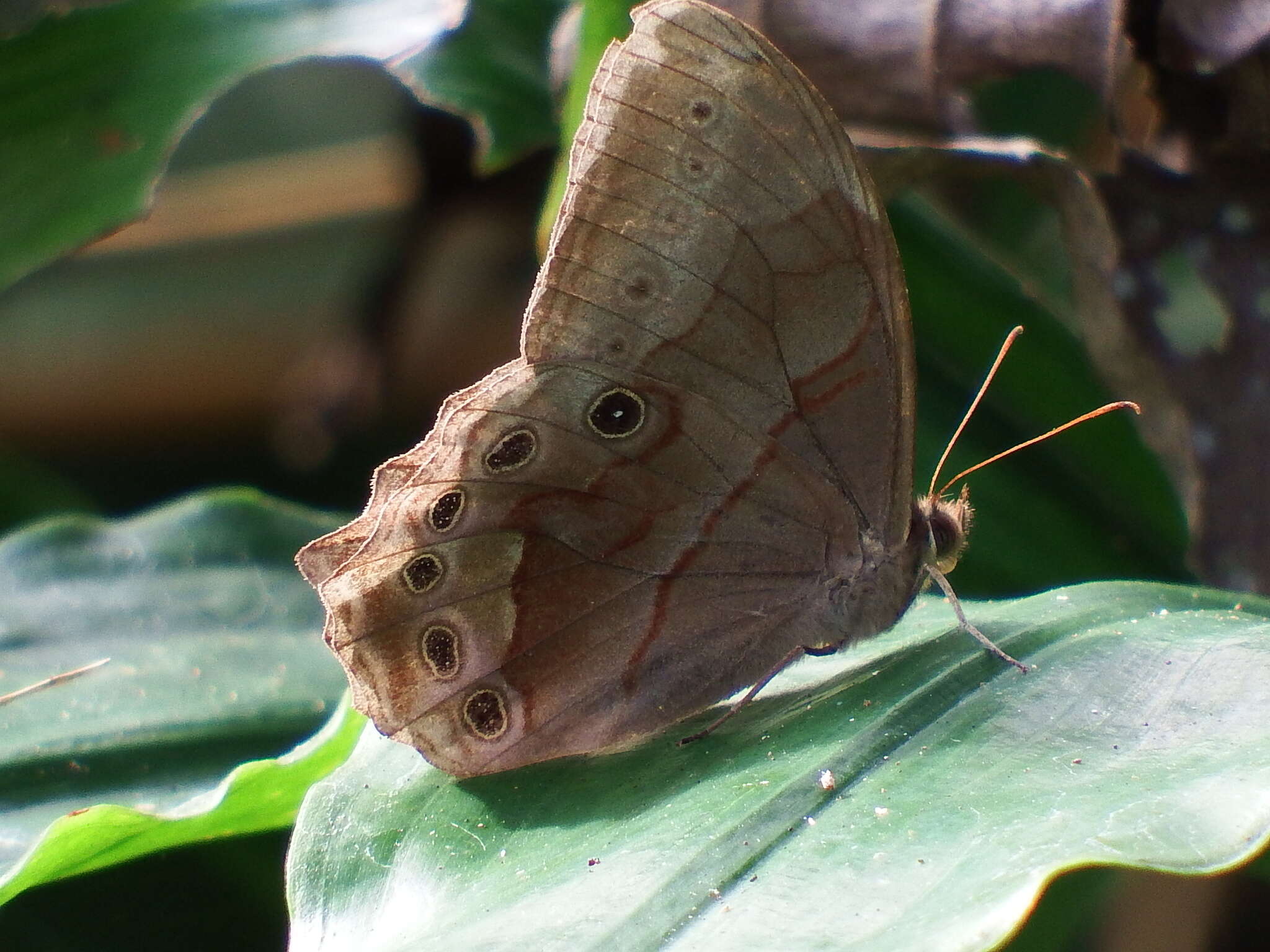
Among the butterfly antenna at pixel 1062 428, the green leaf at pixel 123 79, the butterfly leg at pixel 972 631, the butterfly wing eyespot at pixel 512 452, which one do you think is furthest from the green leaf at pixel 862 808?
the green leaf at pixel 123 79

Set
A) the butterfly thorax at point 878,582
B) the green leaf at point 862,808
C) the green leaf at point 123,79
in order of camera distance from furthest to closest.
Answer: the green leaf at point 123,79
the butterfly thorax at point 878,582
the green leaf at point 862,808

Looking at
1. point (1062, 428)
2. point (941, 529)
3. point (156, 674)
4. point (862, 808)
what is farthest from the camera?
point (156, 674)

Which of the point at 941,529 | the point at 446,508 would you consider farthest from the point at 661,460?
the point at 941,529

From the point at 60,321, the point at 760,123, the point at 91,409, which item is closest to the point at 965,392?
the point at 760,123

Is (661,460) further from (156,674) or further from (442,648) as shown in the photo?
(156,674)

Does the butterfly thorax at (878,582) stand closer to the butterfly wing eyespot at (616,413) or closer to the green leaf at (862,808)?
the green leaf at (862,808)

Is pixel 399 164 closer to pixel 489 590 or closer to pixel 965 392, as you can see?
pixel 965 392
